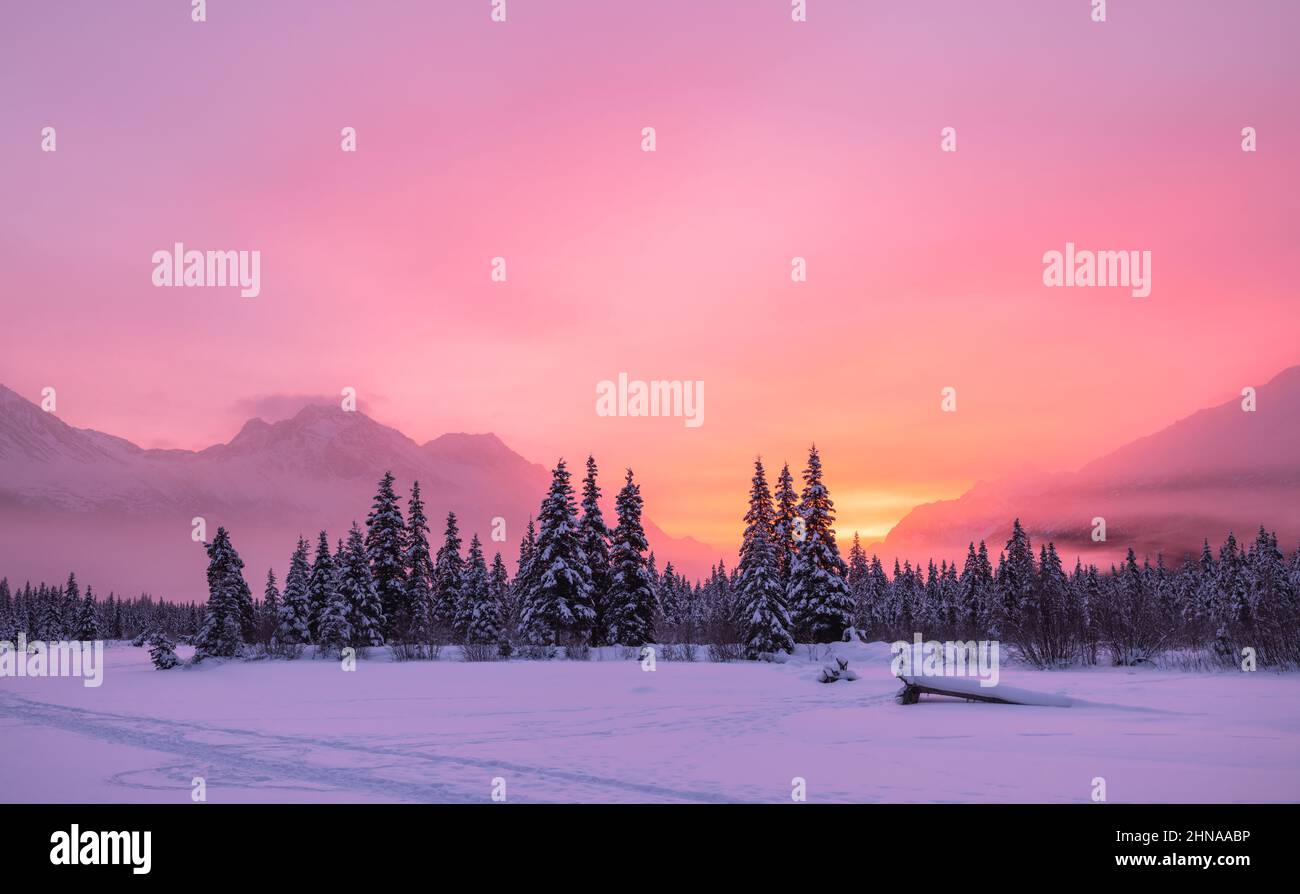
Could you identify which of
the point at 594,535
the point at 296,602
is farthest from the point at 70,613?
the point at 594,535

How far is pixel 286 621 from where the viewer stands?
174 ft

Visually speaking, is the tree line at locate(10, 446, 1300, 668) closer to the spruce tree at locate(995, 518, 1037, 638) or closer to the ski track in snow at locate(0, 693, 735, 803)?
the spruce tree at locate(995, 518, 1037, 638)

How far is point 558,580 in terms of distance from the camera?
4478 cm

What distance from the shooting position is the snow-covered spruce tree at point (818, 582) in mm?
44906

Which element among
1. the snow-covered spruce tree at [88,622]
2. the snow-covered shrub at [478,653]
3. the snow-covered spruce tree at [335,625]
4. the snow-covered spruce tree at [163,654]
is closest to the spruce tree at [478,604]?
the snow-covered spruce tree at [335,625]

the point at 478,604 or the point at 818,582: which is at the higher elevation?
the point at 818,582

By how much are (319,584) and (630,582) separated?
21.6 meters

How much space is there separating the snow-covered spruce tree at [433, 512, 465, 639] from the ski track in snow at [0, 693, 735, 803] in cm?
4430

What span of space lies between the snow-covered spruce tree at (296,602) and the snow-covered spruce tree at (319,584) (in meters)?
0.28

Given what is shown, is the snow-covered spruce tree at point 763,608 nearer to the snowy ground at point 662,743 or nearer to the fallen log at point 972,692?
the snowy ground at point 662,743

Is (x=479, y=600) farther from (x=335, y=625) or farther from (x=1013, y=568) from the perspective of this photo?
(x=1013, y=568)
